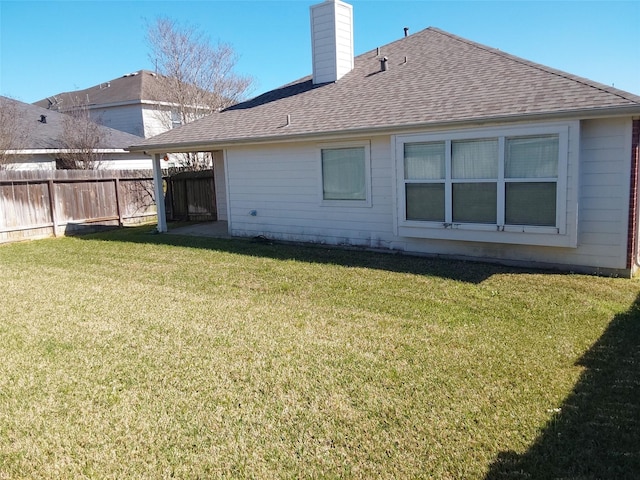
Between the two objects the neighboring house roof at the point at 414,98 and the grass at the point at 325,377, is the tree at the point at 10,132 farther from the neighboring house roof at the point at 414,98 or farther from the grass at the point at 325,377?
the grass at the point at 325,377

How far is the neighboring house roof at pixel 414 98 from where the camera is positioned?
7523 mm

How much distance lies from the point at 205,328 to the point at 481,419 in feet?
10.4

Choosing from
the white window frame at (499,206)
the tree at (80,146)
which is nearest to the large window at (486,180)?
the white window frame at (499,206)

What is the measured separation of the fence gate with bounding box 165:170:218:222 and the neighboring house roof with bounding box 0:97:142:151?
463 centimetres

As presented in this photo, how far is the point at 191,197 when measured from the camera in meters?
16.2

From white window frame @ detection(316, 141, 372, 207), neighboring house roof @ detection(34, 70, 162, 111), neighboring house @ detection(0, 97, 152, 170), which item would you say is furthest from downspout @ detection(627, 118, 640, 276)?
neighboring house roof @ detection(34, 70, 162, 111)

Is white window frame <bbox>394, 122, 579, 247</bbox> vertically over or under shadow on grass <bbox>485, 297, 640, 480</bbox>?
over

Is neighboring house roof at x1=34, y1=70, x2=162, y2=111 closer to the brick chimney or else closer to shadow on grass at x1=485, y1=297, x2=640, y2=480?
the brick chimney

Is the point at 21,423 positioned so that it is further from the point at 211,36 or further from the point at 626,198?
the point at 211,36

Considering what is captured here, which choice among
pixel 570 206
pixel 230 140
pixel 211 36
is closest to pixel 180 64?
pixel 211 36

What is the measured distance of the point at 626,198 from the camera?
7.00 meters

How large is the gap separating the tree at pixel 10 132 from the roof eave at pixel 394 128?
250 inches

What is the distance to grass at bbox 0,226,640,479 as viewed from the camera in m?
3.07

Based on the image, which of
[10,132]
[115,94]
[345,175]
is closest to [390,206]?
[345,175]
